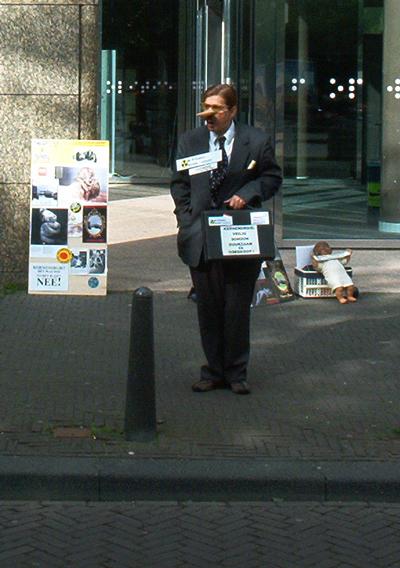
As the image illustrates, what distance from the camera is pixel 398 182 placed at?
14.9 meters

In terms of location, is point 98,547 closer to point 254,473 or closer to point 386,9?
point 254,473

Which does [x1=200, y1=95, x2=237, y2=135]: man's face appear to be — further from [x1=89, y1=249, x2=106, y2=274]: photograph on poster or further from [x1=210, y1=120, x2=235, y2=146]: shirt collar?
[x1=89, y1=249, x2=106, y2=274]: photograph on poster

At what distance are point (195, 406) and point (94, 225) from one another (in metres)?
3.54

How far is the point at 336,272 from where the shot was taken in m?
10.9

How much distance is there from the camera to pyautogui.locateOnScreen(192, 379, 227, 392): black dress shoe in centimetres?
803

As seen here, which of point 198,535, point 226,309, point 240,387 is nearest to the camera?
point 198,535

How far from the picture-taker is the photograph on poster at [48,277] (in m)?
11.0

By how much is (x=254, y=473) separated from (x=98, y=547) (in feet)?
3.47

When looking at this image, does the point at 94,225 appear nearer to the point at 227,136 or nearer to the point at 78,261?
the point at 78,261

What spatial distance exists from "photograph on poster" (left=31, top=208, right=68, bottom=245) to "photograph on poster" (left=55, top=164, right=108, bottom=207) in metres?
0.10

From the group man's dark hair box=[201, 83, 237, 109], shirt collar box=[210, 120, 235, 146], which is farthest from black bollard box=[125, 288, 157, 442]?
man's dark hair box=[201, 83, 237, 109]

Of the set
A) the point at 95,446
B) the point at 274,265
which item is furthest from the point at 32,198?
the point at 95,446

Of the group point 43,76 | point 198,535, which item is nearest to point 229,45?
point 43,76

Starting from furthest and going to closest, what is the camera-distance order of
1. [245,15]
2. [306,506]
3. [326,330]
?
1. [245,15]
2. [326,330]
3. [306,506]
